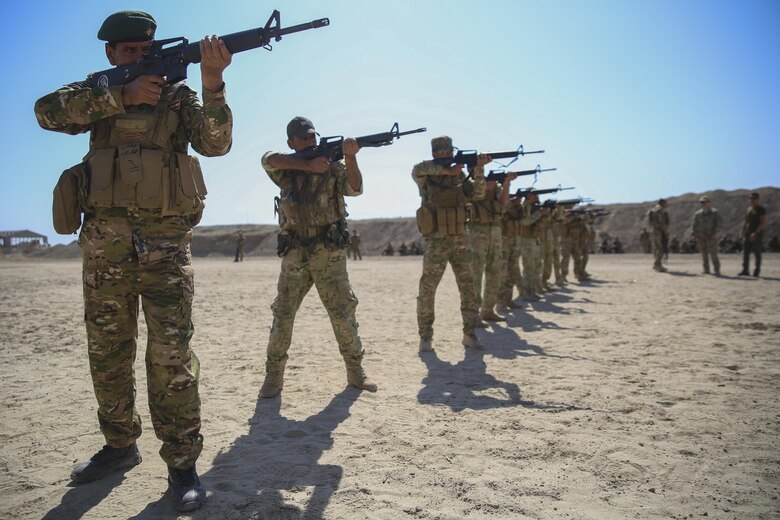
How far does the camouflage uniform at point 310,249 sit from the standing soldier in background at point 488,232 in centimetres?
387

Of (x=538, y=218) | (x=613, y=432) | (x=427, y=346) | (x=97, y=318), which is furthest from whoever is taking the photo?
(x=538, y=218)

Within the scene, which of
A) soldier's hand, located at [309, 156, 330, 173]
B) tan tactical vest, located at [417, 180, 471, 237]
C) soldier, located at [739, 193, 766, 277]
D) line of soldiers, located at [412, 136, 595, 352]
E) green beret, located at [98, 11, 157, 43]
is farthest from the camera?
soldier, located at [739, 193, 766, 277]

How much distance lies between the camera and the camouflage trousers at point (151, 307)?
8.99 ft

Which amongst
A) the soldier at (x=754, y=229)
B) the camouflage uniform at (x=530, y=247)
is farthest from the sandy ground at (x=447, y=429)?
the soldier at (x=754, y=229)

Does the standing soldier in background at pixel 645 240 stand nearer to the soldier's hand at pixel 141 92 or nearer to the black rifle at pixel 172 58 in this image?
the black rifle at pixel 172 58

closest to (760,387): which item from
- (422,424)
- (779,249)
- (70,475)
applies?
(422,424)

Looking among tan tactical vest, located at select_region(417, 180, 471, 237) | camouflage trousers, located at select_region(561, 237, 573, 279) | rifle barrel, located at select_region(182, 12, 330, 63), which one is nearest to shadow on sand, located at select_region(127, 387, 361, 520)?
rifle barrel, located at select_region(182, 12, 330, 63)

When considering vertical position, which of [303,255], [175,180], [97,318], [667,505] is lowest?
[667,505]

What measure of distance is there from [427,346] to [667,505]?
3842mm

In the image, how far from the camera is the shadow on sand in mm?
2629

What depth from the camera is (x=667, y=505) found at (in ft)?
8.64

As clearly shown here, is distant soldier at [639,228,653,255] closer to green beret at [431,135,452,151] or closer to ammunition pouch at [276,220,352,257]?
green beret at [431,135,452,151]

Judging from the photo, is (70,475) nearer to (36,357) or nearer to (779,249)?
(36,357)

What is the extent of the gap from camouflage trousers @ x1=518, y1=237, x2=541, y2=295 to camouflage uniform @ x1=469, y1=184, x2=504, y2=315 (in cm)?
294
